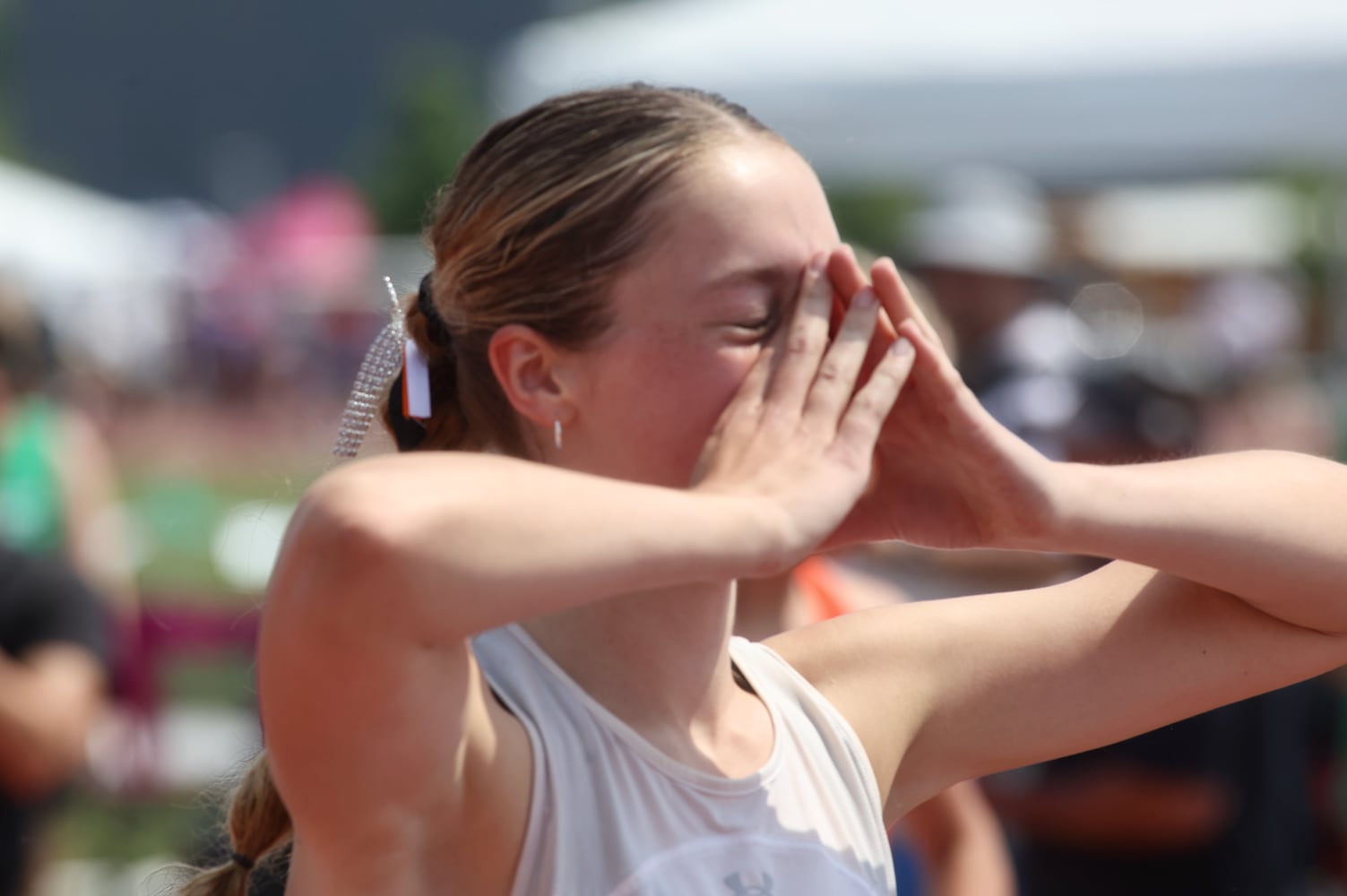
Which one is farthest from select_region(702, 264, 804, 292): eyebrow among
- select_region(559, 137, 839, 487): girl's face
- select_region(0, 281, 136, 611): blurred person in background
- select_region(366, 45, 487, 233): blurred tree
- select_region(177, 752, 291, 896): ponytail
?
select_region(366, 45, 487, 233): blurred tree

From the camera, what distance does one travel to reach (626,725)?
1618 mm

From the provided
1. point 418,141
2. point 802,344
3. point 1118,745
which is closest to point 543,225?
point 802,344

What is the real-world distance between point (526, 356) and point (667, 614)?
12.0 inches

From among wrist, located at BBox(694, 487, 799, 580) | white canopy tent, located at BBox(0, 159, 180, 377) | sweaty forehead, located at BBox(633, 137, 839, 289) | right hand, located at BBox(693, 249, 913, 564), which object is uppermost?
sweaty forehead, located at BBox(633, 137, 839, 289)

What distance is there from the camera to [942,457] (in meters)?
1.67

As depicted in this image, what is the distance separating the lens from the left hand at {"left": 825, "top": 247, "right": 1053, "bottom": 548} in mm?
→ 1605

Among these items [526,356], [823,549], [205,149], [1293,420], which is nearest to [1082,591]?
[823,549]

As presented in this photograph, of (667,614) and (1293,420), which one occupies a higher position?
(667,614)

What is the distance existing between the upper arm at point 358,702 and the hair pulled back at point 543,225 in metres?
0.42

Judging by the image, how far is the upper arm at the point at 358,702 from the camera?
1283 millimetres

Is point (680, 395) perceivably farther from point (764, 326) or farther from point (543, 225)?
point (543, 225)

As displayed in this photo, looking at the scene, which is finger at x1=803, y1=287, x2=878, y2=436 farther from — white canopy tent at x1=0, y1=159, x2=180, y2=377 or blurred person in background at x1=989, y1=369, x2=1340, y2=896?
white canopy tent at x1=0, y1=159, x2=180, y2=377

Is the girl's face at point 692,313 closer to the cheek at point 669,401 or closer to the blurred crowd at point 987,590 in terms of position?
the cheek at point 669,401

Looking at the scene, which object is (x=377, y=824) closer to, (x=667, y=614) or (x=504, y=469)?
(x=504, y=469)
